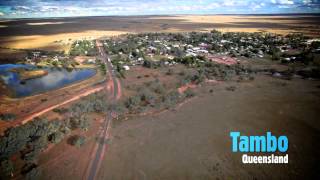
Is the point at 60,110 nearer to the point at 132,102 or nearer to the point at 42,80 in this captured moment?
the point at 132,102

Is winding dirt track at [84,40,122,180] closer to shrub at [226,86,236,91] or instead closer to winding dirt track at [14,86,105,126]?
winding dirt track at [14,86,105,126]

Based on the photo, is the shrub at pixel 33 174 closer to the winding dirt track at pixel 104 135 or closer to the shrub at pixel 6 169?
the shrub at pixel 6 169

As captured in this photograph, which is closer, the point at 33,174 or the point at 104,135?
the point at 33,174

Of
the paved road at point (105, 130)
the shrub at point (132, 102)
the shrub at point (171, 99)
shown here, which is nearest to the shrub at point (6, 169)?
the paved road at point (105, 130)

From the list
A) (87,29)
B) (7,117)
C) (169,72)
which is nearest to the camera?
(7,117)

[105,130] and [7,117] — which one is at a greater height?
[7,117]

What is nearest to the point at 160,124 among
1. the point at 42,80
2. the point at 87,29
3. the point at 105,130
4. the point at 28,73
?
the point at 105,130

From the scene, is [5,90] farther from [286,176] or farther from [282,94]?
[282,94]

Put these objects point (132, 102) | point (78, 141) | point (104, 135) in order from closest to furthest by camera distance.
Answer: point (78, 141)
point (104, 135)
point (132, 102)

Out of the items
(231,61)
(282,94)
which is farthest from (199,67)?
(282,94)
